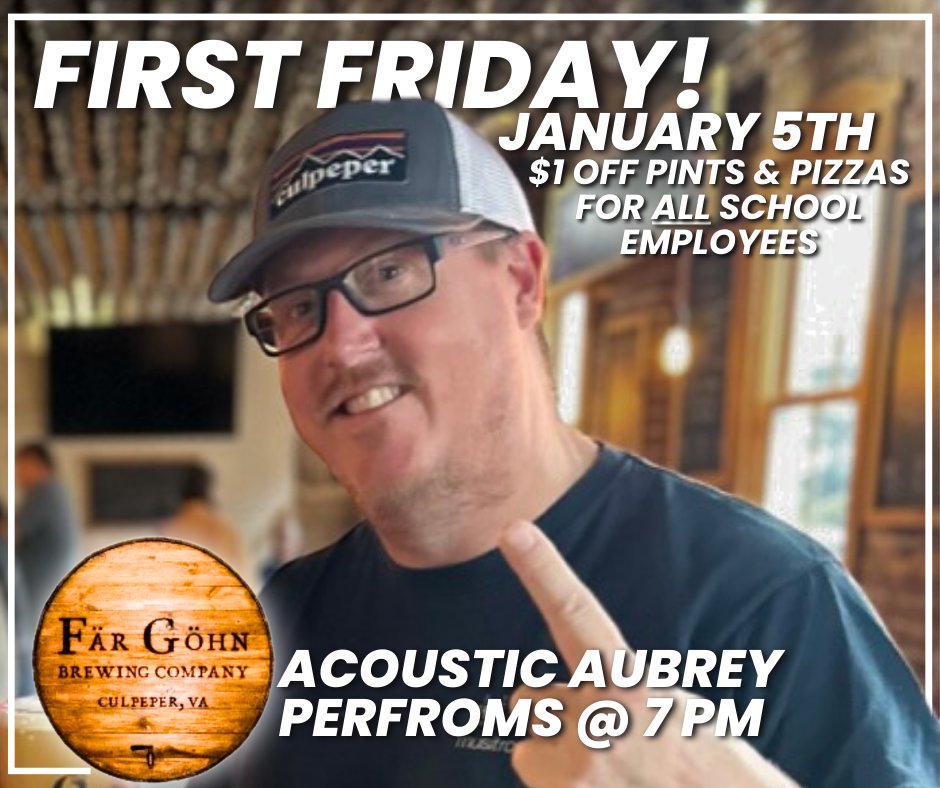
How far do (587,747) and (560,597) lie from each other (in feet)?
0.58

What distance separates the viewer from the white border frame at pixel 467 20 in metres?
1.30

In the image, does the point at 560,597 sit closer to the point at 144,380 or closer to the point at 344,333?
the point at 344,333

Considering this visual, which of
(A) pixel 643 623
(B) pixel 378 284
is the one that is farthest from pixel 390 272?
(A) pixel 643 623

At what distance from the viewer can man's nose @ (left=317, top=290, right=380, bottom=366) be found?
1.23 metres

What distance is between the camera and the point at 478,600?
49.8 inches

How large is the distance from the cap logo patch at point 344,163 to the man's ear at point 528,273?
16cm

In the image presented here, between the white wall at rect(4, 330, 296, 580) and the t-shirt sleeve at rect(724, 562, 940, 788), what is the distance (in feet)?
1.92

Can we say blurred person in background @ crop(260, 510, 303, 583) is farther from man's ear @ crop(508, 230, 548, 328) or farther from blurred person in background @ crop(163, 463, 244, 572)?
man's ear @ crop(508, 230, 548, 328)

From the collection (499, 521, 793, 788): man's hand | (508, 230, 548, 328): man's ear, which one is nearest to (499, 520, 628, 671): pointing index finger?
(499, 521, 793, 788): man's hand

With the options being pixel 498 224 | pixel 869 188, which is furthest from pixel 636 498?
pixel 869 188

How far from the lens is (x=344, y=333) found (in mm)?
1229

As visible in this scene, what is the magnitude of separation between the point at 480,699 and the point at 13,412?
674 mm

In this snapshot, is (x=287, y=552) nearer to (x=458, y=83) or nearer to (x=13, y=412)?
(x=13, y=412)

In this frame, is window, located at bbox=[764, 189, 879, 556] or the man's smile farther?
window, located at bbox=[764, 189, 879, 556]
